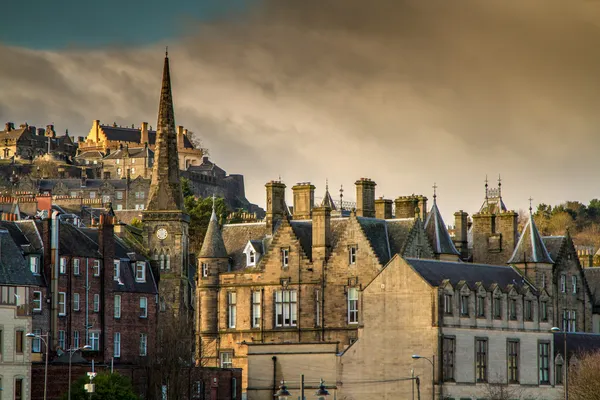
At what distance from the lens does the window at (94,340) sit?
110 metres

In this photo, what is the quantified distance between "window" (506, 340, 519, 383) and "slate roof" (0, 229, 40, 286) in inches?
1260

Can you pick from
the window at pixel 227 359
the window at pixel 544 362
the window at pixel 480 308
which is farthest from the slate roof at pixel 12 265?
the window at pixel 544 362

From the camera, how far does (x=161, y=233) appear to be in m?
124

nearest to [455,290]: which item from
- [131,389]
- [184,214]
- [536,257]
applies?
[536,257]

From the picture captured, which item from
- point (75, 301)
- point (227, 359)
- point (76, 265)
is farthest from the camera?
point (227, 359)

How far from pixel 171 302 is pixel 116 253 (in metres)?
8.20

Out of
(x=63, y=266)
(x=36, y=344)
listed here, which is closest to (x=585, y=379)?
(x=63, y=266)

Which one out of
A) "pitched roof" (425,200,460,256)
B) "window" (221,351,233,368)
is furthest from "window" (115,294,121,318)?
"pitched roof" (425,200,460,256)

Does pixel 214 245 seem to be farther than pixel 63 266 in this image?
Yes

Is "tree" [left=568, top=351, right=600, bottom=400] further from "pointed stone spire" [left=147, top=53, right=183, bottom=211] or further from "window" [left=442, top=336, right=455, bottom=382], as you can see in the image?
"pointed stone spire" [left=147, top=53, right=183, bottom=211]

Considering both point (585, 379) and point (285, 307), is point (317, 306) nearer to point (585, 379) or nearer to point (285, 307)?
point (285, 307)

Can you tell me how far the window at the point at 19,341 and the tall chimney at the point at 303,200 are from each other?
28252 millimetres

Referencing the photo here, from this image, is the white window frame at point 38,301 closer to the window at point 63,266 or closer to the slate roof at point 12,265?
the slate roof at point 12,265

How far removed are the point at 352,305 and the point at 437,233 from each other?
32.9ft
